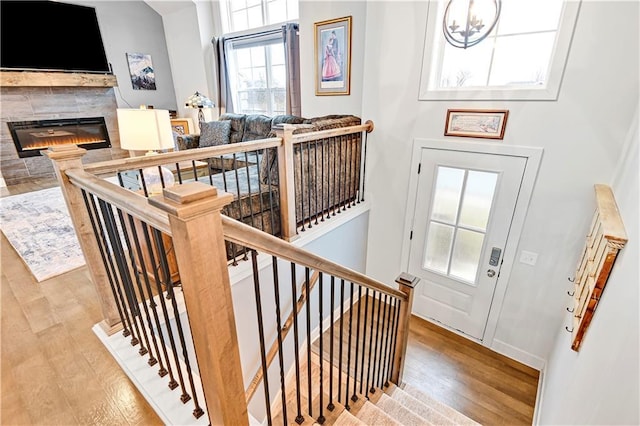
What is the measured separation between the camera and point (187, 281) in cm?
73

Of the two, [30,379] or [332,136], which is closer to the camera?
[30,379]

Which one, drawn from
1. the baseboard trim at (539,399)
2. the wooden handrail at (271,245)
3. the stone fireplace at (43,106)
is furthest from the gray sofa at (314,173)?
the stone fireplace at (43,106)

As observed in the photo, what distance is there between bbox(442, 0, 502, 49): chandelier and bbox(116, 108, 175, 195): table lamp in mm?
2459

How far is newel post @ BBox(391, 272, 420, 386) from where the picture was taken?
219 centimetres

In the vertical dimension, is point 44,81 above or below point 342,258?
above

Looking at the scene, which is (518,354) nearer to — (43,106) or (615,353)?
(615,353)

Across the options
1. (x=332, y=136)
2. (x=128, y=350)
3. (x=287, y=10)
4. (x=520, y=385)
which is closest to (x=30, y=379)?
(x=128, y=350)

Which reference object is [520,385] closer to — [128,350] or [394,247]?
[394,247]

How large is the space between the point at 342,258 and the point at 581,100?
7.98 ft

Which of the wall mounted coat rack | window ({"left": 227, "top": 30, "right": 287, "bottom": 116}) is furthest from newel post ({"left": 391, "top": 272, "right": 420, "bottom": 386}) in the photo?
window ({"left": 227, "top": 30, "right": 287, "bottom": 116})

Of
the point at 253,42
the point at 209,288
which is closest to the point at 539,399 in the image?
the point at 209,288

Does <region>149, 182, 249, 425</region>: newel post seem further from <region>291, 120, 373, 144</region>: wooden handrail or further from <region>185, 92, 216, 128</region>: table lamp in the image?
<region>185, 92, 216, 128</region>: table lamp

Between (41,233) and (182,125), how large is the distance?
11.8 ft

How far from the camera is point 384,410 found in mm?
2141
